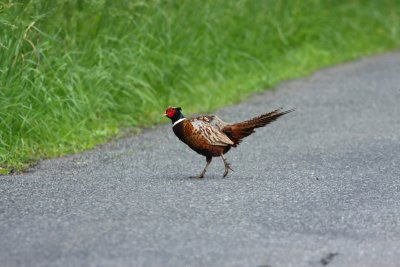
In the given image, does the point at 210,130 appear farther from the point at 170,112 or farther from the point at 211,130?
the point at 170,112

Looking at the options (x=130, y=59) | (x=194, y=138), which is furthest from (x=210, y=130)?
(x=130, y=59)

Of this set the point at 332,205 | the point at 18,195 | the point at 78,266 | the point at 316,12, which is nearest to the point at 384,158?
Answer: the point at 332,205

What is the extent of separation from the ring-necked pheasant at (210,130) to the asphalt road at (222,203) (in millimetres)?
261

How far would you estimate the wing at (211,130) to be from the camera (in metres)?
7.41

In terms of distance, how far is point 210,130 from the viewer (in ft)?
24.4

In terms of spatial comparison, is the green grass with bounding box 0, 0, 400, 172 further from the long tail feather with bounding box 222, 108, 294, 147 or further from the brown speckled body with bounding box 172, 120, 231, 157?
the long tail feather with bounding box 222, 108, 294, 147

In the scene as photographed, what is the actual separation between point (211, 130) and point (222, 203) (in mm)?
944

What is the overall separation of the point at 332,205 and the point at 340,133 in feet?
10.5

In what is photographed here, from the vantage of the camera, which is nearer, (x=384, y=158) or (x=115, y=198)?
(x=115, y=198)

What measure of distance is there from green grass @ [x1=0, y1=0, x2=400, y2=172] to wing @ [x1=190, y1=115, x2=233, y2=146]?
1558 millimetres

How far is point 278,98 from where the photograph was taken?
11.7 m

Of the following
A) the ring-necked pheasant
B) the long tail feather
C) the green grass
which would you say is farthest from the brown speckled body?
the green grass

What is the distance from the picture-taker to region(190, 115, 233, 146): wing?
24.3ft

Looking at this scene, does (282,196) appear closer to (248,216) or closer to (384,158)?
(248,216)
